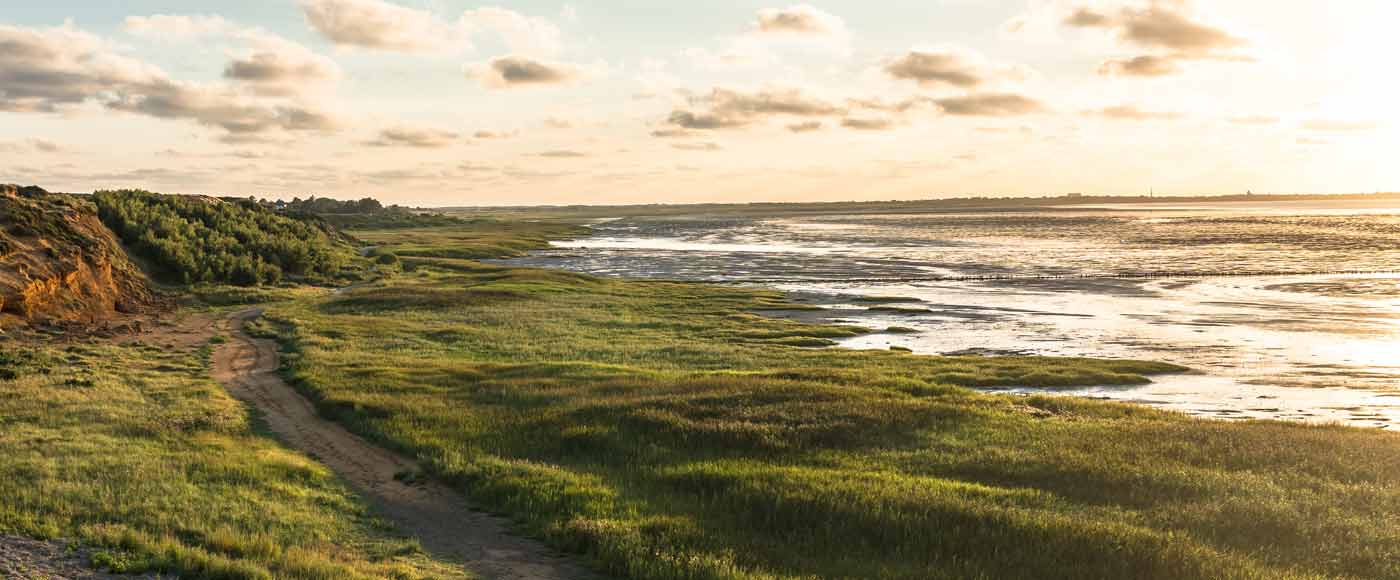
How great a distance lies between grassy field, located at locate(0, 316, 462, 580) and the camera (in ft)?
41.5

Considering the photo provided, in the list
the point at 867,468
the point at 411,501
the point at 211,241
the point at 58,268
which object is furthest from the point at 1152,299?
the point at 211,241

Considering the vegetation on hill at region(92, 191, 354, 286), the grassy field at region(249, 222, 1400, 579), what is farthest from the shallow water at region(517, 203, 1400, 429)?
the vegetation on hill at region(92, 191, 354, 286)

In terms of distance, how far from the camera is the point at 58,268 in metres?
39.3

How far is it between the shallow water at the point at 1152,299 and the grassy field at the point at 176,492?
74.0ft

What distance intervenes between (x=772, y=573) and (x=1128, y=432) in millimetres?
11711

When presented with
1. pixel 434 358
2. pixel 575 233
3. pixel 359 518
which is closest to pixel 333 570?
pixel 359 518

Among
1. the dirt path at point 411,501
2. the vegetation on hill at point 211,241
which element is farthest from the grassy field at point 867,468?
the vegetation on hill at point 211,241

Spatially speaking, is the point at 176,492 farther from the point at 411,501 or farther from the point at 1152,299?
the point at 1152,299

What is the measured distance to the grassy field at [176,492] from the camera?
12.6 m

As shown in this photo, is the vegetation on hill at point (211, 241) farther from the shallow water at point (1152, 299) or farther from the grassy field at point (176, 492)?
the grassy field at point (176, 492)

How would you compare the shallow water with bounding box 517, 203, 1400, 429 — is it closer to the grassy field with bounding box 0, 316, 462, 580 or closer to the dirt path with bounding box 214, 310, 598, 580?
the dirt path with bounding box 214, 310, 598, 580

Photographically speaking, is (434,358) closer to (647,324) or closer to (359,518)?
(647,324)

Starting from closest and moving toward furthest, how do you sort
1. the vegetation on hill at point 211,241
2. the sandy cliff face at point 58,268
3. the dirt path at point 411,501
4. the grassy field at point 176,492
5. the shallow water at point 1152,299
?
1. the grassy field at point 176,492
2. the dirt path at point 411,501
3. the shallow water at point 1152,299
4. the sandy cliff face at point 58,268
5. the vegetation on hill at point 211,241

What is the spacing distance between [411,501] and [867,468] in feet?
26.6
